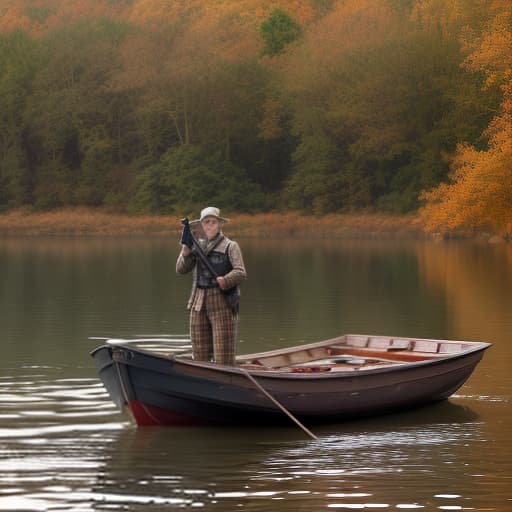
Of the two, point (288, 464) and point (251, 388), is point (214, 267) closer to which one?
point (251, 388)

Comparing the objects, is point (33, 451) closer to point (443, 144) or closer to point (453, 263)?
point (453, 263)

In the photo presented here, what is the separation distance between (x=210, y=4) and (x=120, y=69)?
15.9 meters

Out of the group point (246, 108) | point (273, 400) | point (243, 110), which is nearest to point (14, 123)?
point (243, 110)

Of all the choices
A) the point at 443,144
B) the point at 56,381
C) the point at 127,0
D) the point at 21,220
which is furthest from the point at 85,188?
the point at 56,381

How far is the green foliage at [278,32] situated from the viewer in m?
84.5

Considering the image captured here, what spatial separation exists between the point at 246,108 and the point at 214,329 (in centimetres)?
6675

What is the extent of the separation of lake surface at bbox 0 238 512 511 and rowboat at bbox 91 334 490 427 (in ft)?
0.60

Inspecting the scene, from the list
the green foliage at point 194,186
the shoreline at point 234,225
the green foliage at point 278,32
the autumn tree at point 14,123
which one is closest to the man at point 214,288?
the shoreline at point 234,225

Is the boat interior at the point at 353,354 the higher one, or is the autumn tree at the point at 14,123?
the autumn tree at the point at 14,123

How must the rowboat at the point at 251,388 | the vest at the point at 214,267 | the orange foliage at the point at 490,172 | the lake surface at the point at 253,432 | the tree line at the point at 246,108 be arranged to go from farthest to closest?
1. the tree line at the point at 246,108
2. the orange foliage at the point at 490,172
3. the vest at the point at 214,267
4. the rowboat at the point at 251,388
5. the lake surface at the point at 253,432

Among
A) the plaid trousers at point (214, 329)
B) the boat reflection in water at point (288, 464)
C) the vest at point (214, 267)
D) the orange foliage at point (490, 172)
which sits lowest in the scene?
the boat reflection in water at point (288, 464)

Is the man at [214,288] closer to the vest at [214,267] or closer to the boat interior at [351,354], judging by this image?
the vest at [214,267]

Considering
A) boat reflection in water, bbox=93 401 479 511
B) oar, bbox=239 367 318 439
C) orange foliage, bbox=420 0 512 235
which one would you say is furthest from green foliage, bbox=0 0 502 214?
oar, bbox=239 367 318 439

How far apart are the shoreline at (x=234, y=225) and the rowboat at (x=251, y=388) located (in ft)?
179
